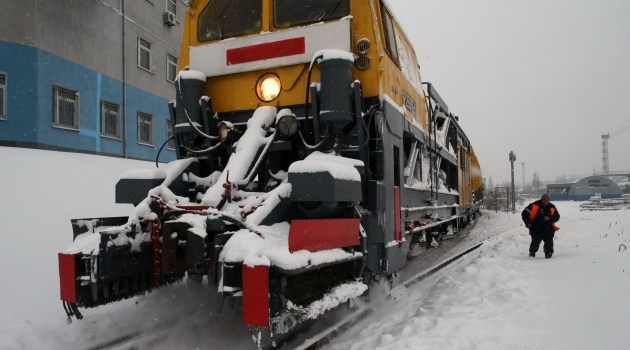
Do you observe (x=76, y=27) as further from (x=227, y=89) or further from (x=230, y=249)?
(x=230, y=249)

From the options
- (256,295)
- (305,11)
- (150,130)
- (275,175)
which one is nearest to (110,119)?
(150,130)

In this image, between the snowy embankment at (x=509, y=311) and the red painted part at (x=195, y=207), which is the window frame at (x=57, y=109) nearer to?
the red painted part at (x=195, y=207)

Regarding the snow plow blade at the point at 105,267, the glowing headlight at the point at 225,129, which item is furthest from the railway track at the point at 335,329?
the glowing headlight at the point at 225,129

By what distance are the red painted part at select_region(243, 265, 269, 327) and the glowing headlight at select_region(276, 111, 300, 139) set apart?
1.68 metres

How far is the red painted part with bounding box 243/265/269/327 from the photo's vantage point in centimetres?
296

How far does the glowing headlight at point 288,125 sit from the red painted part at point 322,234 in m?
1.08

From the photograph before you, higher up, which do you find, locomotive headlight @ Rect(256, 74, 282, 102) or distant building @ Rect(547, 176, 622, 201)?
locomotive headlight @ Rect(256, 74, 282, 102)

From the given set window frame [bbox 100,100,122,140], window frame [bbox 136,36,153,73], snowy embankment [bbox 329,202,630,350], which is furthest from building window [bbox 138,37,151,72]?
snowy embankment [bbox 329,202,630,350]

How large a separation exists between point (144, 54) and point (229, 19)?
520 inches

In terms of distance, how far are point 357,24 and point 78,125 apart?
11.6m

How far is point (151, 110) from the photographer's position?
17.2 m

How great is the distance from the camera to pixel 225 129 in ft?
15.2

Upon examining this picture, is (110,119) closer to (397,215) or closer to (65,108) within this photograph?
(65,108)

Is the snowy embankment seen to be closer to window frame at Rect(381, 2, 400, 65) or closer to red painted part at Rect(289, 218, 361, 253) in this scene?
red painted part at Rect(289, 218, 361, 253)
